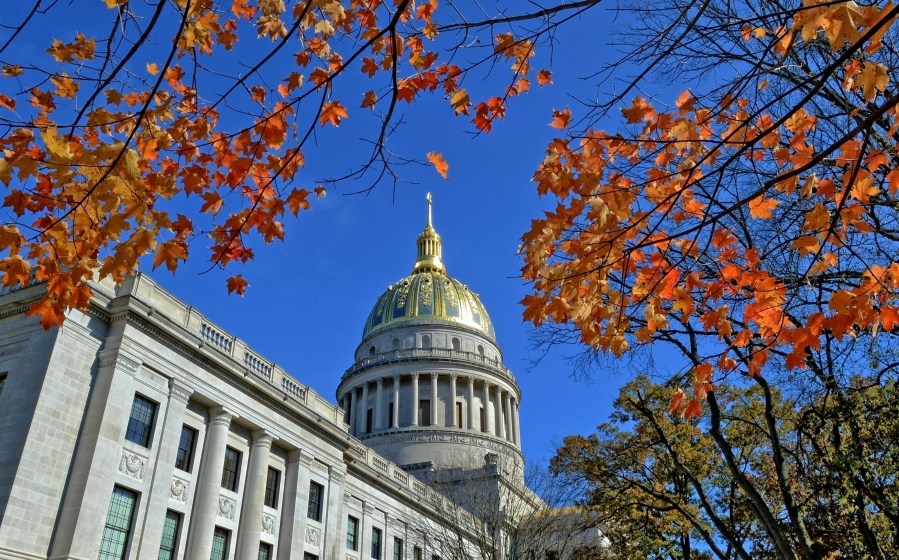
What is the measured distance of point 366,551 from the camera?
124ft

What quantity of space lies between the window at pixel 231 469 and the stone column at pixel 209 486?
0.83m

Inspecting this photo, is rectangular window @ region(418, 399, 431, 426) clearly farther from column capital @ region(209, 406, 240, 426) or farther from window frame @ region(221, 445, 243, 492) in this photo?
column capital @ region(209, 406, 240, 426)

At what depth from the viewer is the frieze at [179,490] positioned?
84.3 ft

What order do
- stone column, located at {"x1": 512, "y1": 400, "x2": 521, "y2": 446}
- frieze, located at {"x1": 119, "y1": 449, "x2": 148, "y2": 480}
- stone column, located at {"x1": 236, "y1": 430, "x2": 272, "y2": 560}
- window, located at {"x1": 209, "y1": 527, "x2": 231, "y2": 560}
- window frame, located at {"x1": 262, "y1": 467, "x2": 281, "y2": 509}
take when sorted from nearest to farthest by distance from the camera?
frieze, located at {"x1": 119, "y1": 449, "x2": 148, "y2": 480} → window, located at {"x1": 209, "y1": 527, "x2": 231, "y2": 560} → stone column, located at {"x1": 236, "y1": 430, "x2": 272, "y2": 560} → window frame, located at {"x1": 262, "y1": 467, "x2": 281, "y2": 509} → stone column, located at {"x1": 512, "y1": 400, "x2": 521, "y2": 446}

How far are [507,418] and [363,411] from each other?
14.5 meters

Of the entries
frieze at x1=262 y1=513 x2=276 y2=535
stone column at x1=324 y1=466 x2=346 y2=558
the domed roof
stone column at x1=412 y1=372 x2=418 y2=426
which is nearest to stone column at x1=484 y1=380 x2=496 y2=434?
stone column at x1=412 y1=372 x2=418 y2=426

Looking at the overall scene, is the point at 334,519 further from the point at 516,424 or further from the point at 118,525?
the point at 516,424

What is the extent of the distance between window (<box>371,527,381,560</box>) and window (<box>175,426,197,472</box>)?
14.8 m

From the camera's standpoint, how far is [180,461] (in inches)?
1048

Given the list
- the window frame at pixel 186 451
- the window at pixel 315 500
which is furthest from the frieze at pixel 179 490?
the window at pixel 315 500

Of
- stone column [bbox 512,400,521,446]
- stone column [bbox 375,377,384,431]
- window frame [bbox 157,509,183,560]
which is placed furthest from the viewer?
stone column [bbox 512,400,521,446]

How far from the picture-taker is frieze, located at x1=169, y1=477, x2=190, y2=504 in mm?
25703

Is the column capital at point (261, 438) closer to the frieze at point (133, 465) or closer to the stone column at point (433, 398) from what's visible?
the frieze at point (133, 465)

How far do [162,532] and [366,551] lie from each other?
593 inches
